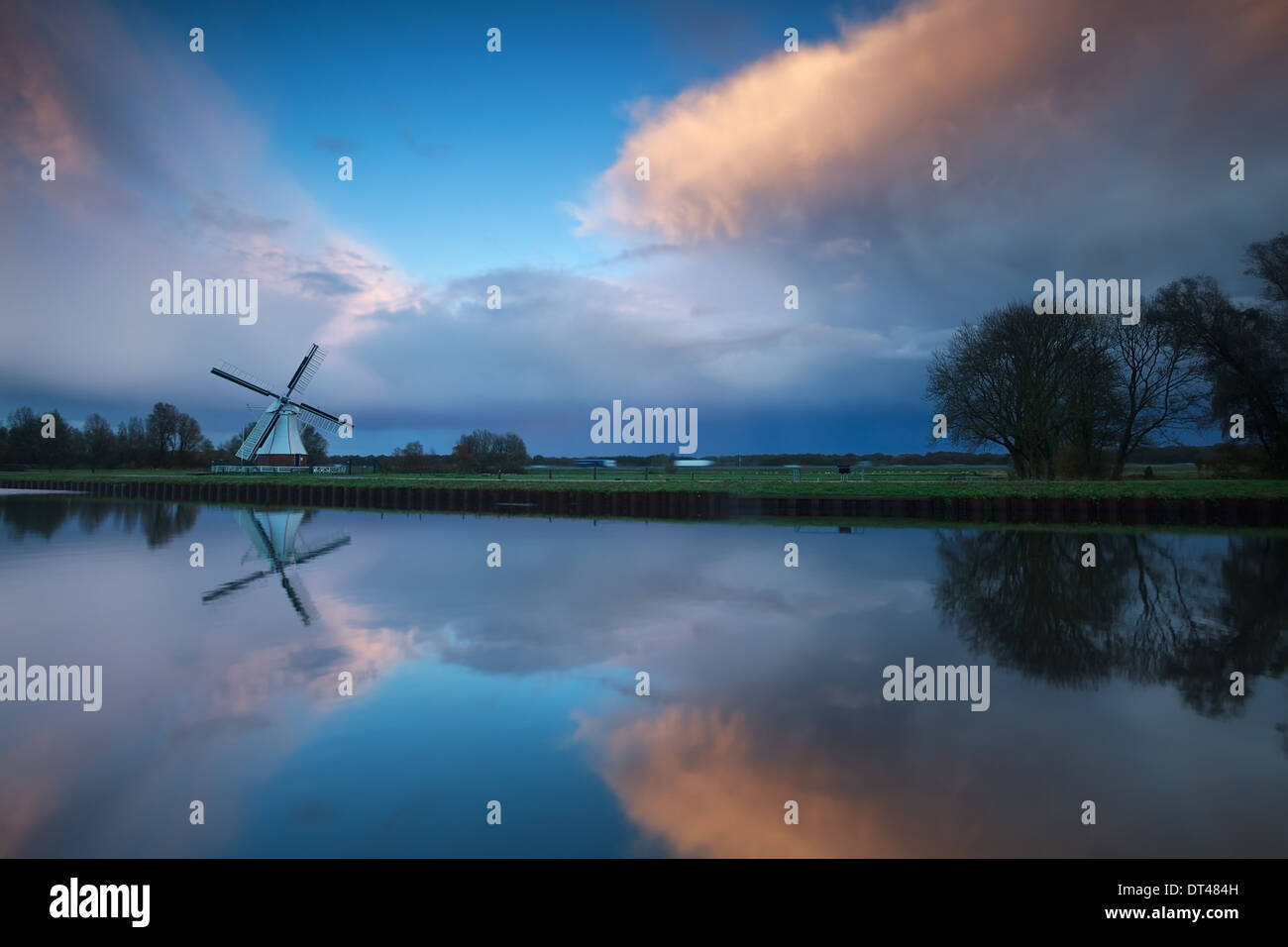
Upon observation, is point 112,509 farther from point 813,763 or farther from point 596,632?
point 813,763

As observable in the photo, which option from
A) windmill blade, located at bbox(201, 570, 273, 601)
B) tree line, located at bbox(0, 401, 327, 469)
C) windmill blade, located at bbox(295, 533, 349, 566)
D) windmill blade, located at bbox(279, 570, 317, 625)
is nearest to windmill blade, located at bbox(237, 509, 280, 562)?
windmill blade, located at bbox(295, 533, 349, 566)

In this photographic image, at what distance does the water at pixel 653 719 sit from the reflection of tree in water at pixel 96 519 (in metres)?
16.4

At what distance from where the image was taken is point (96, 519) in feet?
124

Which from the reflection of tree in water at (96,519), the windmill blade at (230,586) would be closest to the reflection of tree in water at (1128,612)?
the windmill blade at (230,586)

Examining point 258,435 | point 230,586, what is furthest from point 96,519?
point 258,435

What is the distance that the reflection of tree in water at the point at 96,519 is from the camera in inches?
1198

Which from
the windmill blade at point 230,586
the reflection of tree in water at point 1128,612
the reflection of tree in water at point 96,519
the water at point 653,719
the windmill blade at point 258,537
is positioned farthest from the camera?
the reflection of tree in water at point 96,519

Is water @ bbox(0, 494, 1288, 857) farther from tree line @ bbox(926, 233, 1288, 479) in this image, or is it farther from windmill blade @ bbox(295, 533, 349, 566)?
tree line @ bbox(926, 233, 1288, 479)

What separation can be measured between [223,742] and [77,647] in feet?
20.2

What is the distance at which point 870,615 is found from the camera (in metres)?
12.6

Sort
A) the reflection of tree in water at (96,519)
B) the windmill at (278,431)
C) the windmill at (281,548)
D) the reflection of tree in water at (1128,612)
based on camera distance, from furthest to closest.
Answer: the windmill at (278,431) < the reflection of tree in water at (96,519) < the windmill at (281,548) < the reflection of tree in water at (1128,612)

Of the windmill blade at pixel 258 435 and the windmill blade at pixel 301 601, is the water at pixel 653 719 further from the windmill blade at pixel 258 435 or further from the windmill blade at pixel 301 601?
the windmill blade at pixel 258 435

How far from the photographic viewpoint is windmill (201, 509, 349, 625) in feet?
49.2
